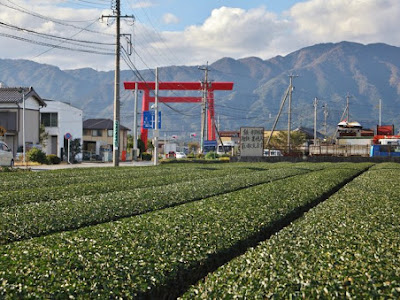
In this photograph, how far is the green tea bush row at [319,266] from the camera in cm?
378

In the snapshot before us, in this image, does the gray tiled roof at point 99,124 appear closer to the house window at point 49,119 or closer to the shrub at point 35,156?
the house window at point 49,119

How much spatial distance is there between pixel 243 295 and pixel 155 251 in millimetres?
1469

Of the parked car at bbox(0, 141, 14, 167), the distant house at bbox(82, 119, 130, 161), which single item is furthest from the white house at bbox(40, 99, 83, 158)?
the parked car at bbox(0, 141, 14, 167)

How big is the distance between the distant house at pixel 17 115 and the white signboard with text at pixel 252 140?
16554 mm

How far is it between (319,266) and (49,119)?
4405 cm

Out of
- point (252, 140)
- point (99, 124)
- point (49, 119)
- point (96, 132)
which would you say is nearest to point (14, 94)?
point (49, 119)

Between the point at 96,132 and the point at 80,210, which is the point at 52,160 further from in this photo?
the point at 80,210

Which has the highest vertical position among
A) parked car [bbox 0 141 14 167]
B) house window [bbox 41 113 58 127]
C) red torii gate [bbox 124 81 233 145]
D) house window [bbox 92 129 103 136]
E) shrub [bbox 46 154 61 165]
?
red torii gate [bbox 124 81 233 145]

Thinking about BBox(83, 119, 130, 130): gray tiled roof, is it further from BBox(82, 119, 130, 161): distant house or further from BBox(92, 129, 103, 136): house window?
BBox(92, 129, 103, 136): house window

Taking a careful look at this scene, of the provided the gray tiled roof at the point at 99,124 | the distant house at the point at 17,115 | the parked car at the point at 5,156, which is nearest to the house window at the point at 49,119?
the distant house at the point at 17,115

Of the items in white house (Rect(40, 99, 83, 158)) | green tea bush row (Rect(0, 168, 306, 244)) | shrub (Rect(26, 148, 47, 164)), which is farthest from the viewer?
white house (Rect(40, 99, 83, 158))

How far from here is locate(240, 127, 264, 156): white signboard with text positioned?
115 ft

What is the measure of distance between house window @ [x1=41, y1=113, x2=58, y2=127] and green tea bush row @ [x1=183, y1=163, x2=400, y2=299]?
41.8 m

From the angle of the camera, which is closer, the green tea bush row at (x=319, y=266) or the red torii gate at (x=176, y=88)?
the green tea bush row at (x=319, y=266)
